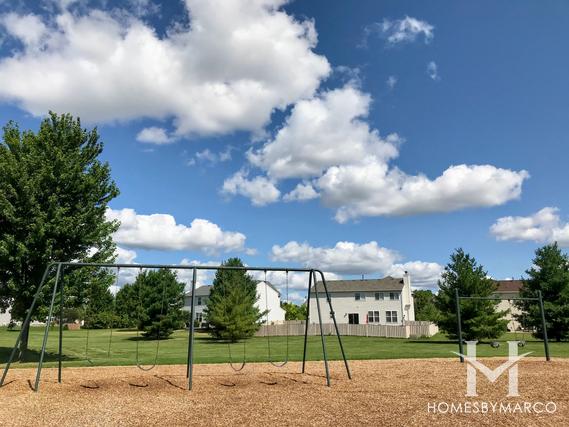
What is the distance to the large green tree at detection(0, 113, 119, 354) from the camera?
16.6 meters

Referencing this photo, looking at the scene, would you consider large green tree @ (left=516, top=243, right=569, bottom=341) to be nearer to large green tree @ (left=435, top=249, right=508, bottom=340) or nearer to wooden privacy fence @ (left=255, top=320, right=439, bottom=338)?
large green tree @ (left=435, top=249, right=508, bottom=340)

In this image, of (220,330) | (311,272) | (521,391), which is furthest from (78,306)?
(220,330)

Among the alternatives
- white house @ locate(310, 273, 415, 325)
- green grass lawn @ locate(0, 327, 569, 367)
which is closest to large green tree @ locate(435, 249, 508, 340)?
green grass lawn @ locate(0, 327, 569, 367)

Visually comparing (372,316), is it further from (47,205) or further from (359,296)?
(47,205)

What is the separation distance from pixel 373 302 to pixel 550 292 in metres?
29.0

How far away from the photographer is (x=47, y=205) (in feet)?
56.6

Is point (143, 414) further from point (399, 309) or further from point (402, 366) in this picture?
point (399, 309)

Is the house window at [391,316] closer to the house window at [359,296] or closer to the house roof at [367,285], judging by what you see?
the house roof at [367,285]

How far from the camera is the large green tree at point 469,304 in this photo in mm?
30141

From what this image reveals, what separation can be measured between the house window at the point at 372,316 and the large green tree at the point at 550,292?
87.5 ft

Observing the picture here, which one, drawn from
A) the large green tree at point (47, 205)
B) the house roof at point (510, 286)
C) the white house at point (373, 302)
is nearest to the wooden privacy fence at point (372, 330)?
the white house at point (373, 302)

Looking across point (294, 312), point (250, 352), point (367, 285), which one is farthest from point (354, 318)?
point (250, 352)

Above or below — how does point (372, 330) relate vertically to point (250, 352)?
above

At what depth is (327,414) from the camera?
→ 826 centimetres
